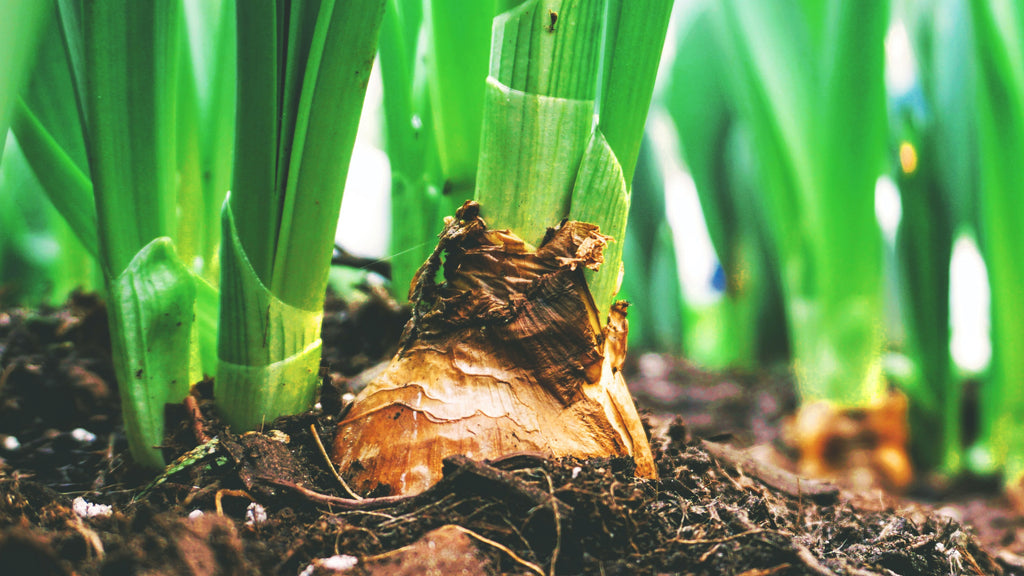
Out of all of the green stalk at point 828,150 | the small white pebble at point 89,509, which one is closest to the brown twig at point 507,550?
the small white pebble at point 89,509

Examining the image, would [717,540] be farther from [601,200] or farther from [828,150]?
[828,150]

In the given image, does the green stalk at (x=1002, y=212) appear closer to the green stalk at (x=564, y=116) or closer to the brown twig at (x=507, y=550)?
the green stalk at (x=564, y=116)

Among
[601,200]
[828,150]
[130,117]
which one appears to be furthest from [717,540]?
[828,150]

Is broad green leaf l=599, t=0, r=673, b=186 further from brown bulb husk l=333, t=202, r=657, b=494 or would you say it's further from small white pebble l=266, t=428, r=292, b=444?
small white pebble l=266, t=428, r=292, b=444

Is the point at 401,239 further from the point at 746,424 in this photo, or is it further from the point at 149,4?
the point at 746,424

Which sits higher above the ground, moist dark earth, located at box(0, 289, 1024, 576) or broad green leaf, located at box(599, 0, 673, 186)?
broad green leaf, located at box(599, 0, 673, 186)

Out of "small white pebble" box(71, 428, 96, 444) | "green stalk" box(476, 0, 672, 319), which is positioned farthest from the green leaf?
"small white pebble" box(71, 428, 96, 444)
